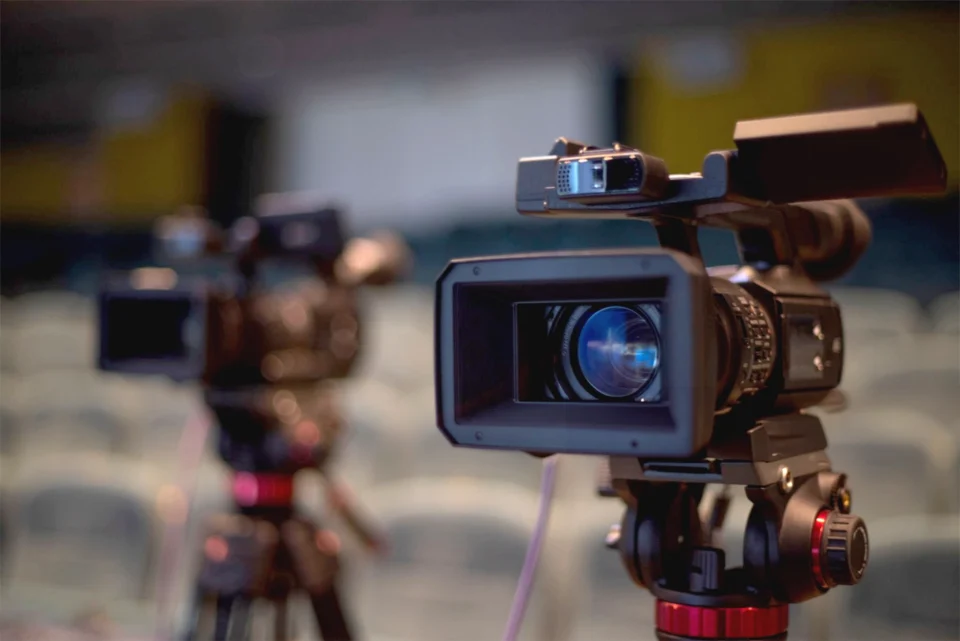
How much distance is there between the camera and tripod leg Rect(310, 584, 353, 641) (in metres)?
1.35

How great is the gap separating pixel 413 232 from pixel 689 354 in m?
2.60

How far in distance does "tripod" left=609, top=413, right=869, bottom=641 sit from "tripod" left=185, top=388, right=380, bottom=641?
1.94 feet

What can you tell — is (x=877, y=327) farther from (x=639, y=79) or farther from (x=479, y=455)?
(x=639, y=79)

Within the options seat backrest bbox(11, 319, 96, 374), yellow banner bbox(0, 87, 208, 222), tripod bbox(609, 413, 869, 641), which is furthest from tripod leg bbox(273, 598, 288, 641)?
yellow banner bbox(0, 87, 208, 222)

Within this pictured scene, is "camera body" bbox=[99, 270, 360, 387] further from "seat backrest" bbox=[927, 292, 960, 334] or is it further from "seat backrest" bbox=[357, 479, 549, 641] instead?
"seat backrest" bbox=[927, 292, 960, 334]

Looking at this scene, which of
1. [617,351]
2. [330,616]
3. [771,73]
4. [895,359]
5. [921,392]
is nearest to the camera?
[617,351]

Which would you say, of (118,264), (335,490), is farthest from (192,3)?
(335,490)

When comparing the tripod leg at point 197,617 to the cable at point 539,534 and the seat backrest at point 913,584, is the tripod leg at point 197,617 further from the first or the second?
the seat backrest at point 913,584

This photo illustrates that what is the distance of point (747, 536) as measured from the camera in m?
0.83

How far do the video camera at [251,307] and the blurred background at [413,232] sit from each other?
477 mm

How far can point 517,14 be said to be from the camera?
298 centimetres

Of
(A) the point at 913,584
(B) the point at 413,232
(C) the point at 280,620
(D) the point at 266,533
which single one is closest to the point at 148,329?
(D) the point at 266,533

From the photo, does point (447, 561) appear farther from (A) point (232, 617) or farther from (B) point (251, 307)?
(B) point (251, 307)

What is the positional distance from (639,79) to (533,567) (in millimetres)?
2213
